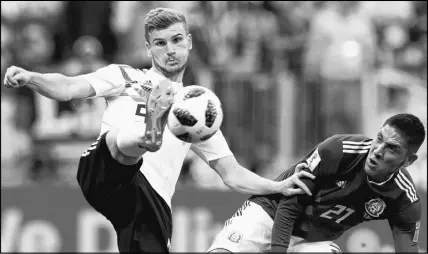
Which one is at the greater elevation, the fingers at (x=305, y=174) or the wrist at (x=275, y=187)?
the fingers at (x=305, y=174)

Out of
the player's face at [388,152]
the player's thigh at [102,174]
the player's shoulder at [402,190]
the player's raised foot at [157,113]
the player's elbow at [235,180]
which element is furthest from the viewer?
the player's elbow at [235,180]

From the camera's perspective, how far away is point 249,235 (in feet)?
21.6

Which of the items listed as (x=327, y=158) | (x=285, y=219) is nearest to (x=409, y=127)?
(x=327, y=158)

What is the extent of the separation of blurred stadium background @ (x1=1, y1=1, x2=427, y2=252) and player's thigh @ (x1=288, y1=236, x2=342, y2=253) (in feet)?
12.4

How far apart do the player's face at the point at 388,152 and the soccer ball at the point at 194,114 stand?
108 centimetres

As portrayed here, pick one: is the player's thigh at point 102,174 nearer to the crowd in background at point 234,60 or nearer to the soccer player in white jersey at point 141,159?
the soccer player in white jersey at point 141,159

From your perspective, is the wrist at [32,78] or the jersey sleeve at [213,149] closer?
the wrist at [32,78]

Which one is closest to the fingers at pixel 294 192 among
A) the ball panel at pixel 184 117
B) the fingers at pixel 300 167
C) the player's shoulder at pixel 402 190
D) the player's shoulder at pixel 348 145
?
the fingers at pixel 300 167

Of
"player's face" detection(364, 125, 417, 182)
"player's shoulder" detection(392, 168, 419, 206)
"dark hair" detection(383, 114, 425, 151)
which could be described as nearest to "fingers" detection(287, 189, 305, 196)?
"player's face" detection(364, 125, 417, 182)

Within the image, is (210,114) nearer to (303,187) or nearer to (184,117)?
(184,117)

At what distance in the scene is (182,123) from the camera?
5562mm

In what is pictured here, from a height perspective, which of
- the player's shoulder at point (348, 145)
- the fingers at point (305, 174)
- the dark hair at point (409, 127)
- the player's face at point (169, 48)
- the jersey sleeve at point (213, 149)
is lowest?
the fingers at point (305, 174)

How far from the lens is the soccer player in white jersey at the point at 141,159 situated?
600cm

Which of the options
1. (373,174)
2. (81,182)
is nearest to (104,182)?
(81,182)
